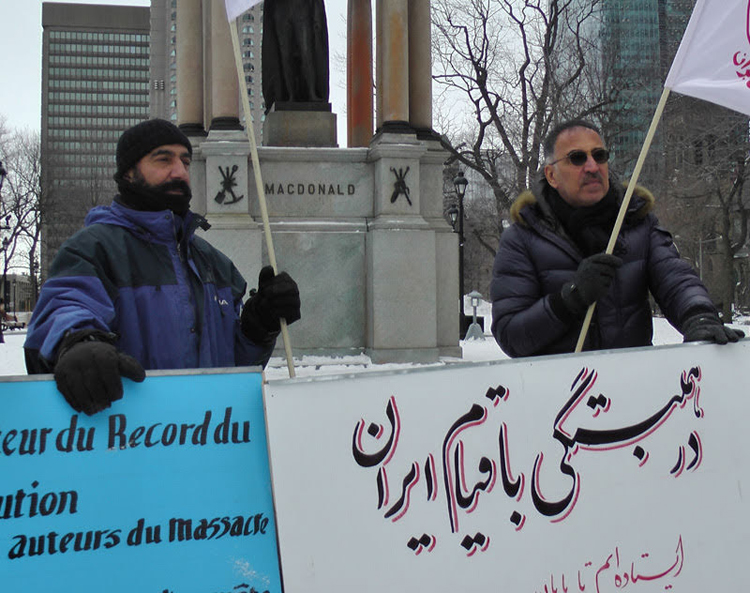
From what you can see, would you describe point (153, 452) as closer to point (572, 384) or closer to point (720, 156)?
point (572, 384)

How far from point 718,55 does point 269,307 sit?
6.23 feet

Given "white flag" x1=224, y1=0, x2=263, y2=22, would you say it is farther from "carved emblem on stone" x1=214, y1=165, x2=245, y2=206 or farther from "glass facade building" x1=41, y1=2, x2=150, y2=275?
"glass facade building" x1=41, y1=2, x2=150, y2=275

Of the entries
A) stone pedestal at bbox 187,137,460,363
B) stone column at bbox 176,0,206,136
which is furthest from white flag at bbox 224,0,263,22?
stone column at bbox 176,0,206,136

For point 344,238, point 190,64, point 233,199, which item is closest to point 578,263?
point 344,238

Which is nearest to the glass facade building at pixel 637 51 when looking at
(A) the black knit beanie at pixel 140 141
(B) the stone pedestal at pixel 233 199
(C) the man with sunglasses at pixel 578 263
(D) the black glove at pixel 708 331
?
(B) the stone pedestal at pixel 233 199

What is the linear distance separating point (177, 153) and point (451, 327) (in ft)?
32.8

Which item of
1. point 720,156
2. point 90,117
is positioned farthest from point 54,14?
point 720,156

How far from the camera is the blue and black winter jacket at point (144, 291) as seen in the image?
7.50 ft

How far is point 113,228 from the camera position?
2.57 m

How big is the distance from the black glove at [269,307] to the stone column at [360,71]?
12148 millimetres

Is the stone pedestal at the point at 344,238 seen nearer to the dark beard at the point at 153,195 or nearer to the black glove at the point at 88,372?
the dark beard at the point at 153,195

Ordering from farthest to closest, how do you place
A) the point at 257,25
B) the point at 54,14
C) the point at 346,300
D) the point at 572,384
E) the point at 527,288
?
the point at 54,14 → the point at 257,25 → the point at 346,300 → the point at 527,288 → the point at 572,384

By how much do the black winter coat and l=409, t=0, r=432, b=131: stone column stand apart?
10.5 m

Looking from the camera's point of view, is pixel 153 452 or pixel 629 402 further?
pixel 629 402
